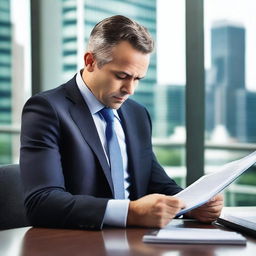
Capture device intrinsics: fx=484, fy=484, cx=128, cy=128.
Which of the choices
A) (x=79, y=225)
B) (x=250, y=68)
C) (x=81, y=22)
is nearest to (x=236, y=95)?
(x=250, y=68)

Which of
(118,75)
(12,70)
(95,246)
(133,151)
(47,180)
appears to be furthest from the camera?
(12,70)

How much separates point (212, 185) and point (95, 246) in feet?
1.26

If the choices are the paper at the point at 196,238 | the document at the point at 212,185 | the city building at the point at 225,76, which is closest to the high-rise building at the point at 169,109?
the city building at the point at 225,76

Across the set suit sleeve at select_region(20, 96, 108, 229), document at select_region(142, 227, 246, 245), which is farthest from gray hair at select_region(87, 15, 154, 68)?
document at select_region(142, 227, 246, 245)

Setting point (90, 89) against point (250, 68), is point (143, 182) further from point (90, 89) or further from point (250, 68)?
point (250, 68)

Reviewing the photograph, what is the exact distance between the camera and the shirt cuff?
50.8 inches

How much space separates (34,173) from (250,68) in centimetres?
184

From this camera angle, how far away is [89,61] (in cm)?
170

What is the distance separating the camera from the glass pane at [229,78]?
287cm


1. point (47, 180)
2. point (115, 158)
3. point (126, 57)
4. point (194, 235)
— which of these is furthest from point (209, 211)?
point (126, 57)

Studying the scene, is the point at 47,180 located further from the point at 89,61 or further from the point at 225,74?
the point at 225,74

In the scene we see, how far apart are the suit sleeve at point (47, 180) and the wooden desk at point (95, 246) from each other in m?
0.05

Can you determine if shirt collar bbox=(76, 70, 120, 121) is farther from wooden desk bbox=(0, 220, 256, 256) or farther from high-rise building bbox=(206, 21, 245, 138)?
high-rise building bbox=(206, 21, 245, 138)

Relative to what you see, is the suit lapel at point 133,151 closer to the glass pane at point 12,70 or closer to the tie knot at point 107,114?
the tie knot at point 107,114
